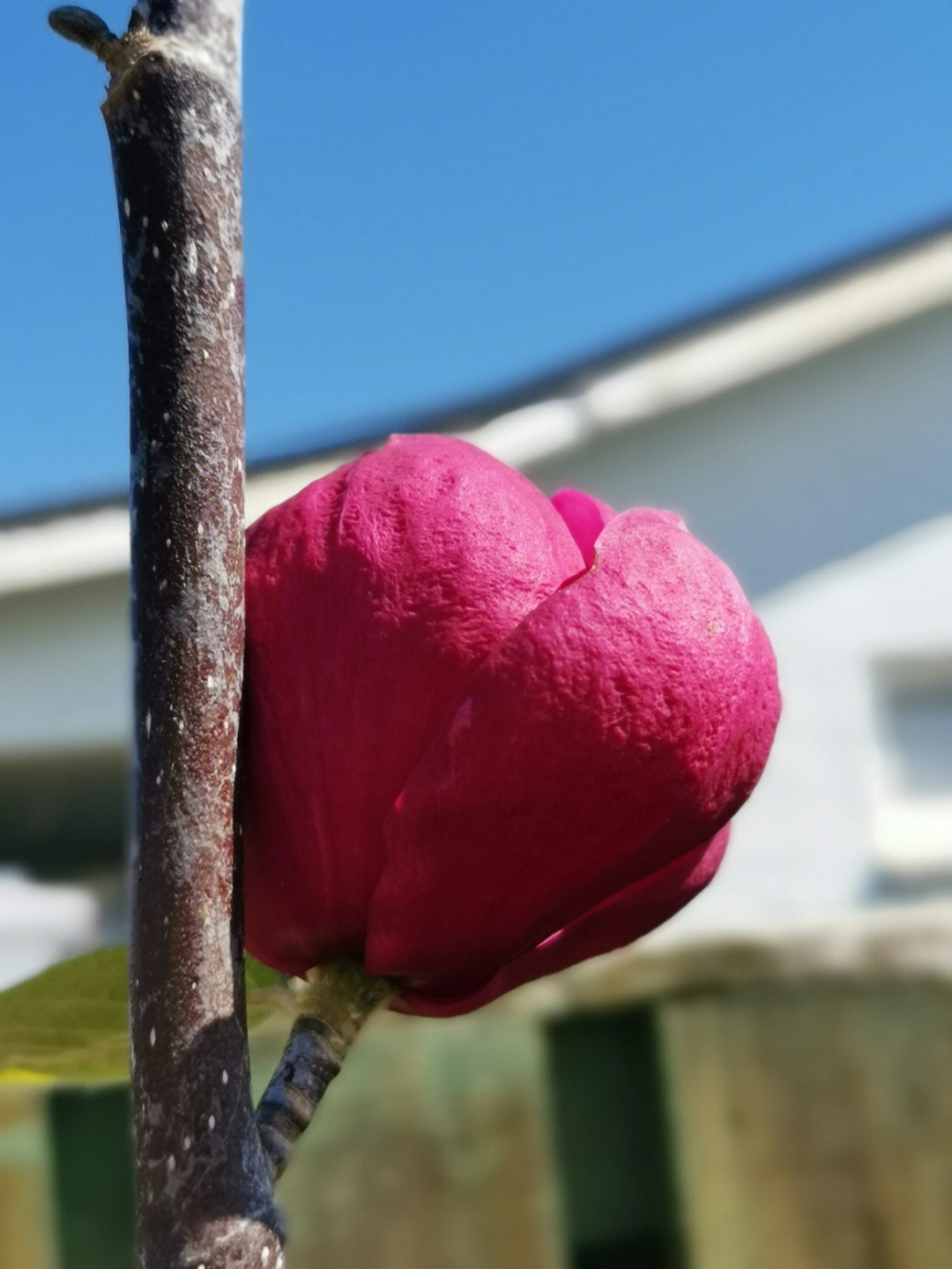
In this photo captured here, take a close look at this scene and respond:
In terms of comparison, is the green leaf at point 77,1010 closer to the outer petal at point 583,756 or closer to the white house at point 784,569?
the outer petal at point 583,756

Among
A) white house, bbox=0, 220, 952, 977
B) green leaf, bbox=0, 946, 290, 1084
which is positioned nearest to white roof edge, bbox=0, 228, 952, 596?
white house, bbox=0, 220, 952, 977

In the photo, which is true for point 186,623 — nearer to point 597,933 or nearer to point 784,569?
point 597,933

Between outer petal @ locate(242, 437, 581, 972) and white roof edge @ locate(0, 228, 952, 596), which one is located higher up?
white roof edge @ locate(0, 228, 952, 596)

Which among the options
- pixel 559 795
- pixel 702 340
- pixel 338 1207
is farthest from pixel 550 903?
pixel 702 340

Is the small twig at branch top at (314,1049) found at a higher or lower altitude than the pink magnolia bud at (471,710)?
lower

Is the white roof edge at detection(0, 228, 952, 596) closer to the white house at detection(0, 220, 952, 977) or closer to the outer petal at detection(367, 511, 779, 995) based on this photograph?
the white house at detection(0, 220, 952, 977)

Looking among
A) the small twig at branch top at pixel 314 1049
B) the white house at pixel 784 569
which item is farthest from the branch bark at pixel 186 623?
the white house at pixel 784 569

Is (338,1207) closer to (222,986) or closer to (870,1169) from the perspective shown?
(870,1169)
